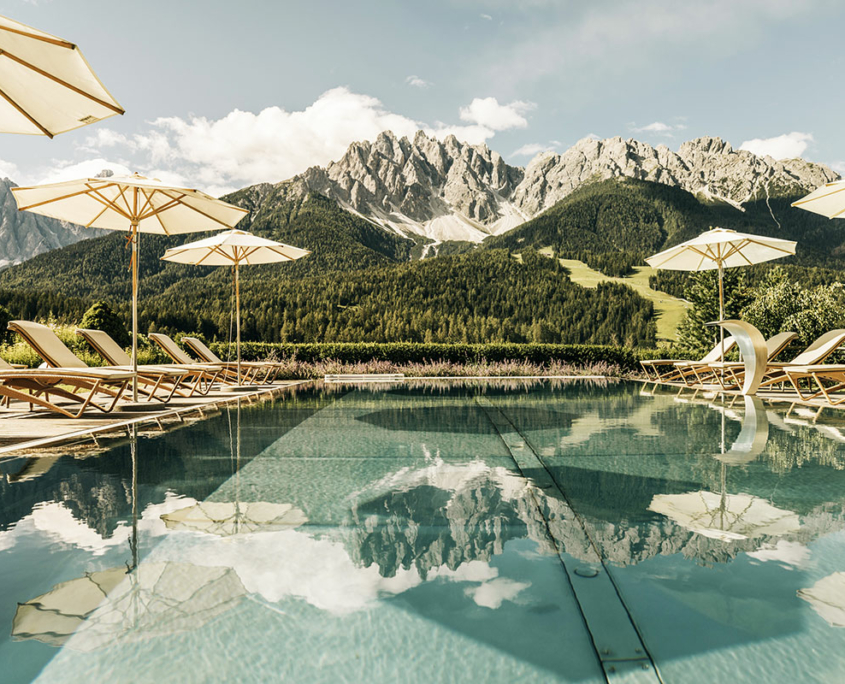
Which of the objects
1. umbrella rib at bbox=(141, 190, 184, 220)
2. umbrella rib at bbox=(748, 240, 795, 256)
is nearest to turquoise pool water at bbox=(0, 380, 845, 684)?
umbrella rib at bbox=(141, 190, 184, 220)

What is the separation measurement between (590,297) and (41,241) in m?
226

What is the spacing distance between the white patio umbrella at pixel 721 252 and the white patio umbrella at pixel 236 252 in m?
7.38

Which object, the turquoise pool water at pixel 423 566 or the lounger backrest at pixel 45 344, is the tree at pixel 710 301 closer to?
the turquoise pool water at pixel 423 566

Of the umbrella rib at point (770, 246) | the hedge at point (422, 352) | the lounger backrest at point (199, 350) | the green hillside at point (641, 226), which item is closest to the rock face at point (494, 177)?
the green hillside at point (641, 226)

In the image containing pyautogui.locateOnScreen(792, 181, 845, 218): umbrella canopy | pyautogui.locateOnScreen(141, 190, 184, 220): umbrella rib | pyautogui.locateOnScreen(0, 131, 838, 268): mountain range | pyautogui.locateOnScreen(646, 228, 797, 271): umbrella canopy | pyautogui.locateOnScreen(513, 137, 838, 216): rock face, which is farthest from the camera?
pyautogui.locateOnScreen(513, 137, 838, 216): rock face

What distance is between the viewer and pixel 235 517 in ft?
8.13

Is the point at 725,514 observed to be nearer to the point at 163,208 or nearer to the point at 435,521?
the point at 435,521

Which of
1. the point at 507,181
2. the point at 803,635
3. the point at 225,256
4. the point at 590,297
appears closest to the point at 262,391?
the point at 225,256

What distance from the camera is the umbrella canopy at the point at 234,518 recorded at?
7.60 ft

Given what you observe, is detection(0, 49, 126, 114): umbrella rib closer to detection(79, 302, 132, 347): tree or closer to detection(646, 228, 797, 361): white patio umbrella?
detection(646, 228, 797, 361): white patio umbrella

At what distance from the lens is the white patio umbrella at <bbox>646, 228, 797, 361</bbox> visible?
9119 millimetres

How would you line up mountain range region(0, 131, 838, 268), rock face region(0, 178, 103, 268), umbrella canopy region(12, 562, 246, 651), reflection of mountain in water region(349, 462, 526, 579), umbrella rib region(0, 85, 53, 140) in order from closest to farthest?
umbrella canopy region(12, 562, 246, 651) → reflection of mountain in water region(349, 462, 526, 579) → umbrella rib region(0, 85, 53, 140) → mountain range region(0, 131, 838, 268) → rock face region(0, 178, 103, 268)

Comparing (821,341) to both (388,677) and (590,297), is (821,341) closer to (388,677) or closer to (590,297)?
(388,677)

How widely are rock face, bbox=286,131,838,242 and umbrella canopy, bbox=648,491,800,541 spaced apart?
5720 inches
